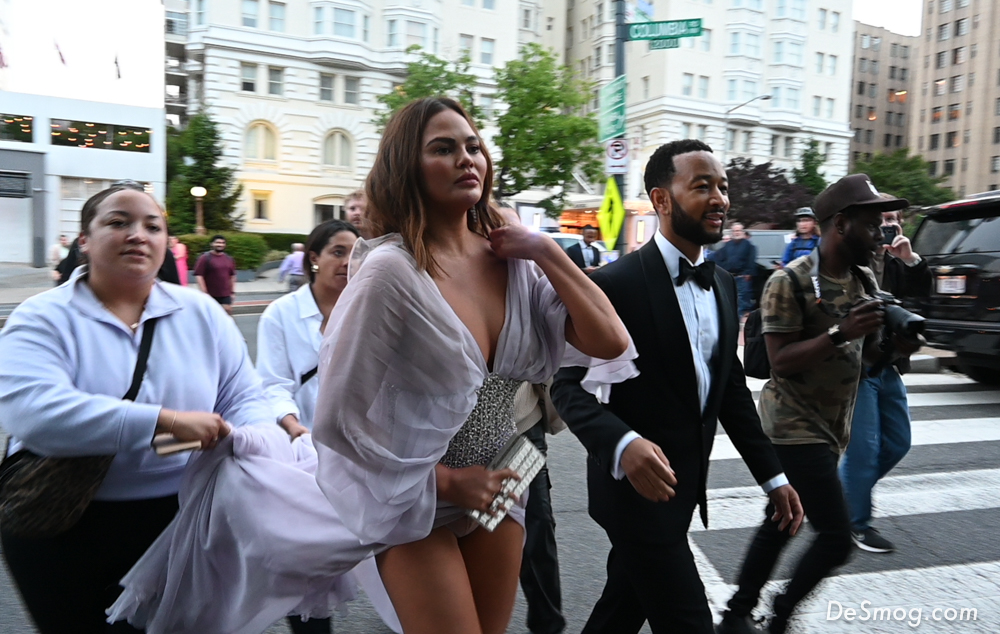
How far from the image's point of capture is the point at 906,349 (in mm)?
3268

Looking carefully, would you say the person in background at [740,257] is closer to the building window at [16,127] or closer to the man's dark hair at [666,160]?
the man's dark hair at [666,160]

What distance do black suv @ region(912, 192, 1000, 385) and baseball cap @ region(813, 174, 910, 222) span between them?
18.9ft

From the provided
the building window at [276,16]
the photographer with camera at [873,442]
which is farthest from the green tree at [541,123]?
the photographer with camera at [873,442]

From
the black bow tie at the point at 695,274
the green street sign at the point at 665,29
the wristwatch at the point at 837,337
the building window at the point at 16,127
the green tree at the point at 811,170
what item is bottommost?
the wristwatch at the point at 837,337

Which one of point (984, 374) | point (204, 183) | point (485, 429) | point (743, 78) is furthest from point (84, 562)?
point (743, 78)

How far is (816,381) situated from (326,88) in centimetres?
4286

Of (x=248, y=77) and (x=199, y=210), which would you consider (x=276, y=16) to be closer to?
(x=248, y=77)

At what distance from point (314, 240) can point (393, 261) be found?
2103 millimetres

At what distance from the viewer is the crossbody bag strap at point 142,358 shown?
2.30 metres

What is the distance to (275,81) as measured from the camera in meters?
41.8

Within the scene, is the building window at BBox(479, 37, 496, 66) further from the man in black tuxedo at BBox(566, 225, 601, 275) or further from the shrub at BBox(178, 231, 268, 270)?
the man in black tuxedo at BBox(566, 225, 601, 275)

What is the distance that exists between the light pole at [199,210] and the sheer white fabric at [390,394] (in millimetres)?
32115

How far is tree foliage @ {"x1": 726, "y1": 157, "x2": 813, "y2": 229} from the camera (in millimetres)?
40312

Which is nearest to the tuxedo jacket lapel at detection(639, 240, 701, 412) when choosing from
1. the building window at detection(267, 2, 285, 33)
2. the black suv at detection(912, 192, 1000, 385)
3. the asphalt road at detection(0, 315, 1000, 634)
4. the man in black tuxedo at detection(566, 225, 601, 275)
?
the asphalt road at detection(0, 315, 1000, 634)
